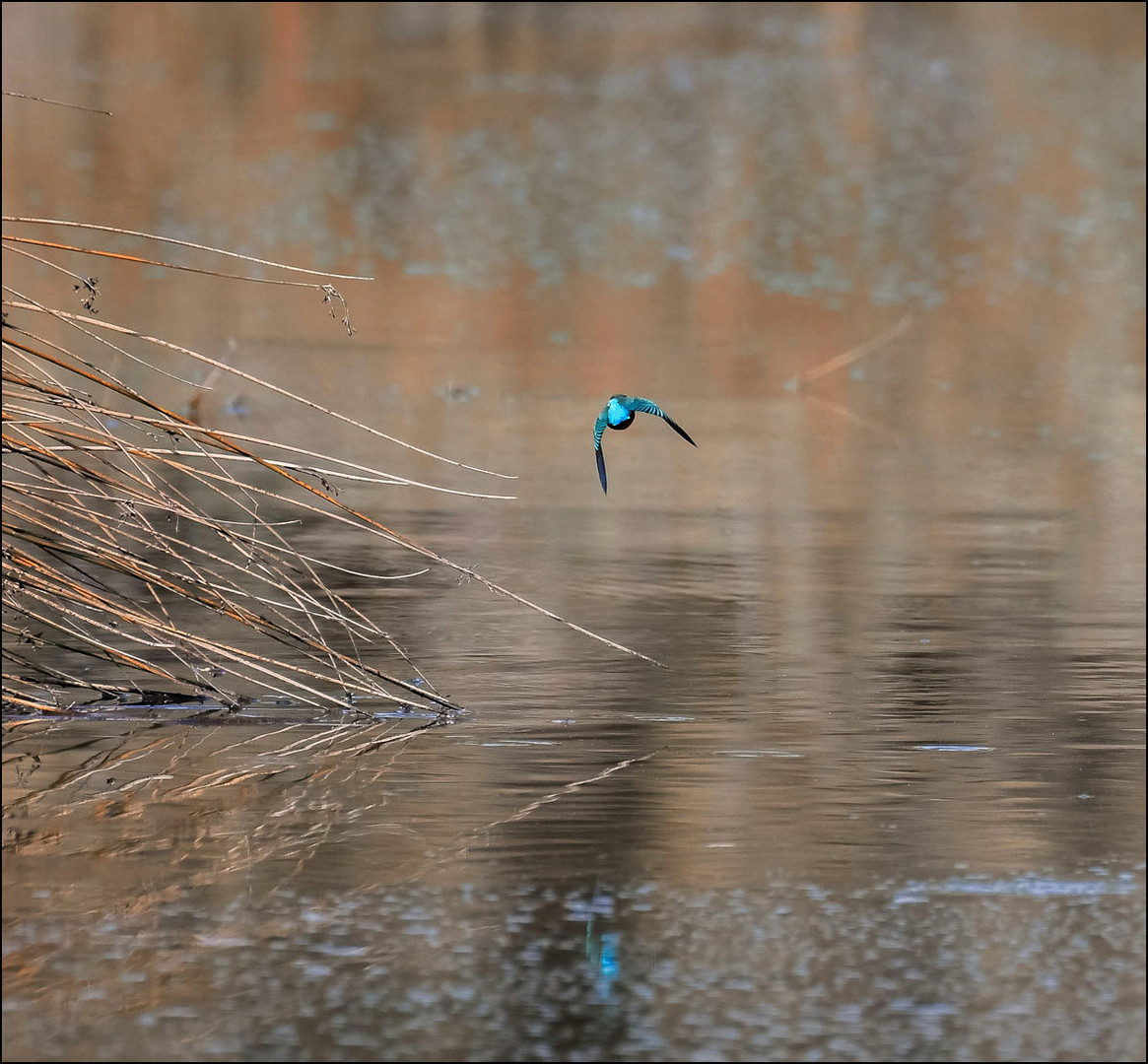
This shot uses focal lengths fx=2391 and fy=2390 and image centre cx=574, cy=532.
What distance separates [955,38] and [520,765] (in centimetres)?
3495

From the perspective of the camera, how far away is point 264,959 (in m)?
4.20

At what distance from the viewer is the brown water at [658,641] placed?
13.6 ft

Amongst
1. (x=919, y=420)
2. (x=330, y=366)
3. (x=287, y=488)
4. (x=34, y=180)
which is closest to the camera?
(x=287, y=488)

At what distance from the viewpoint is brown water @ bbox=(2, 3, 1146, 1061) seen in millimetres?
4137

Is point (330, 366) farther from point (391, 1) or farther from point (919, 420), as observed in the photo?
point (391, 1)

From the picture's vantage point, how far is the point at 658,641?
302 inches

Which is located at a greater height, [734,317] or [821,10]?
[821,10]

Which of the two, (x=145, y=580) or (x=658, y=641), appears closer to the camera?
(x=145, y=580)

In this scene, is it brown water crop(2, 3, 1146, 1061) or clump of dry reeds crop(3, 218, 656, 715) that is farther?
clump of dry reeds crop(3, 218, 656, 715)

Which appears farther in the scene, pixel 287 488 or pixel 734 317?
pixel 734 317

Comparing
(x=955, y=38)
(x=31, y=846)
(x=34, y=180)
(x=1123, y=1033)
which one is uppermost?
(x=955, y=38)

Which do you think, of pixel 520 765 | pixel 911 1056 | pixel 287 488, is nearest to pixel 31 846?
pixel 520 765

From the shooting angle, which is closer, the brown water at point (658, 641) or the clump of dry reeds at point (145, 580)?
the brown water at point (658, 641)

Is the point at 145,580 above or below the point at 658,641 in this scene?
above
